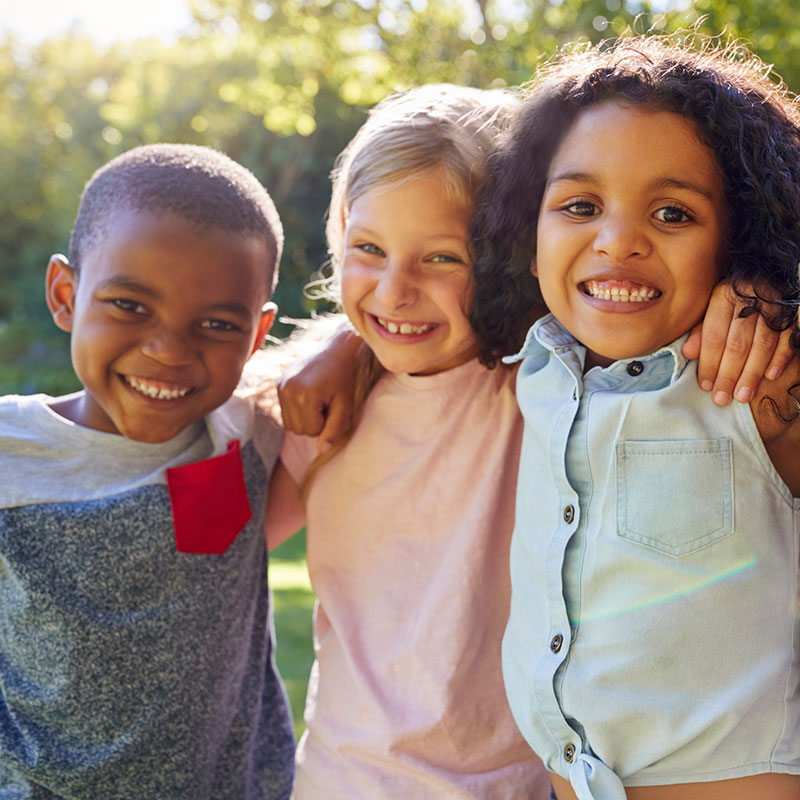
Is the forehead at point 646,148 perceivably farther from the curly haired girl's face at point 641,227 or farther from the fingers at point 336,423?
the fingers at point 336,423

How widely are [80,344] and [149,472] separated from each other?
1.03 feet

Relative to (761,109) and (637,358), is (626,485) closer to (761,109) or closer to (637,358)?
(637,358)

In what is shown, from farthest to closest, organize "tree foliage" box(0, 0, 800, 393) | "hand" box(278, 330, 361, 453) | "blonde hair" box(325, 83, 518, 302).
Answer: "tree foliage" box(0, 0, 800, 393) < "hand" box(278, 330, 361, 453) < "blonde hair" box(325, 83, 518, 302)

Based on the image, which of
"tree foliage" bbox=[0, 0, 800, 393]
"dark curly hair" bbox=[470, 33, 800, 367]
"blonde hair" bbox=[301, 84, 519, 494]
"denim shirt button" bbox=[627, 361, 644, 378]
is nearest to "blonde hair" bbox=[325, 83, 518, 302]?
"blonde hair" bbox=[301, 84, 519, 494]

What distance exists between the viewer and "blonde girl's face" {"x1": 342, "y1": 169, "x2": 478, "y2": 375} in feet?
6.34

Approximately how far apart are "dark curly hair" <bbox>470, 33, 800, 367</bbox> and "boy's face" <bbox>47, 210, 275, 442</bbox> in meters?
0.58

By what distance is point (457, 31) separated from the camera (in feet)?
27.2

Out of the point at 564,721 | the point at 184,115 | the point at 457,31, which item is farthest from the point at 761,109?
the point at 184,115

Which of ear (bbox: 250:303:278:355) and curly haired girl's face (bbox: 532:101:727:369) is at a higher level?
curly haired girl's face (bbox: 532:101:727:369)

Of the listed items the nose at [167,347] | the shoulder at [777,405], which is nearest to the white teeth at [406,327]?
the nose at [167,347]

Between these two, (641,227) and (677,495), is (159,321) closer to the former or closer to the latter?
(641,227)

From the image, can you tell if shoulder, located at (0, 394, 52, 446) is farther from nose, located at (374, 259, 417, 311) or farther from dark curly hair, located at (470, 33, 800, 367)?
dark curly hair, located at (470, 33, 800, 367)

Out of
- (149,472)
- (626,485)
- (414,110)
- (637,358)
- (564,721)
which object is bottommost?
(564,721)

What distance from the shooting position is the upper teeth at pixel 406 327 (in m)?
1.99
